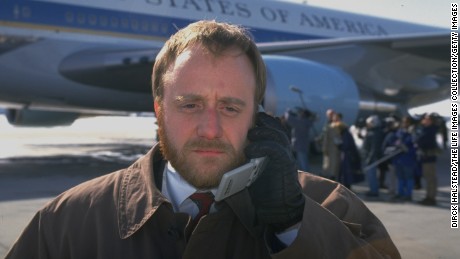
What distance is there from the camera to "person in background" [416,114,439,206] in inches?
260

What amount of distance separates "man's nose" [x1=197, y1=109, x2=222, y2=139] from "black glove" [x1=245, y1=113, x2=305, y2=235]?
0.08 m

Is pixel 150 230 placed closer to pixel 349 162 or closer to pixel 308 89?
pixel 349 162

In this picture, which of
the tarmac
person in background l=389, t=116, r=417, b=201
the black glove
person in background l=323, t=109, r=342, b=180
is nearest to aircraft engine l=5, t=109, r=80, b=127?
the tarmac

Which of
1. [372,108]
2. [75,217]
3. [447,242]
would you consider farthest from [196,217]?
[372,108]

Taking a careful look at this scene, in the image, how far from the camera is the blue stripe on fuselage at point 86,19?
9492 mm

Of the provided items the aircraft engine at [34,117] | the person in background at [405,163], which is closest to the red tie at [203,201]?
the person in background at [405,163]

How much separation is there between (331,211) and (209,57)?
510 millimetres

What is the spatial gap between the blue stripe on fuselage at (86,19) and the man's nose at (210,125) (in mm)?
7533

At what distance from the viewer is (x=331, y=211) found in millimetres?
1445

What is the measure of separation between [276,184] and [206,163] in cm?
17

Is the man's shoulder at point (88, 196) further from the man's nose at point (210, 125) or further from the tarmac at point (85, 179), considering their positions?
the tarmac at point (85, 179)

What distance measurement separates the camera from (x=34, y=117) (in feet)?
45.2

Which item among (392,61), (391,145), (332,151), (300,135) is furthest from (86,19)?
(392,61)

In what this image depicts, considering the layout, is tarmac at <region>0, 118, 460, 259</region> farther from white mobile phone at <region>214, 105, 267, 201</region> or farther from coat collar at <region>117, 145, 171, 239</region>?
white mobile phone at <region>214, 105, 267, 201</region>
